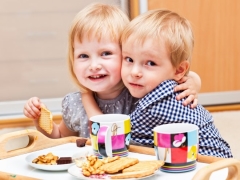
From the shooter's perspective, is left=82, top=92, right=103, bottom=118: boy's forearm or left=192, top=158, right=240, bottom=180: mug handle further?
left=82, top=92, right=103, bottom=118: boy's forearm

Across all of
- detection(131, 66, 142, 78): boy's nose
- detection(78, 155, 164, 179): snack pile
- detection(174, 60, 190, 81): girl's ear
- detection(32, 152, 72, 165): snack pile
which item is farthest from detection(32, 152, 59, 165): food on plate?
detection(174, 60, 190, 81): girl's ear

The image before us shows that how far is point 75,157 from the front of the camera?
1.02 metres

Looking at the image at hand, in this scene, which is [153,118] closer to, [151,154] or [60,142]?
[151,154]

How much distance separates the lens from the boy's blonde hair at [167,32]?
1188 mm

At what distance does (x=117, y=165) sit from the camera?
0.91 metres

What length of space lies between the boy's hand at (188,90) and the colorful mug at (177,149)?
0.28 meters

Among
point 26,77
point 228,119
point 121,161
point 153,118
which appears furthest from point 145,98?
point 26,77

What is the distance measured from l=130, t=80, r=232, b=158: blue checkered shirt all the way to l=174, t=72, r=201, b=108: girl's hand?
11mm

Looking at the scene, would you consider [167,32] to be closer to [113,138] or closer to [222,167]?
[113,138]

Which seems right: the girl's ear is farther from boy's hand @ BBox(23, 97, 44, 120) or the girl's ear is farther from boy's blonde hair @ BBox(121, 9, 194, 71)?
boy's hand @ BBox(23, 97, 44, 120)

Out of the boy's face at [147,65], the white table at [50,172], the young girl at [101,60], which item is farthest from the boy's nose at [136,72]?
the white table at [50,172]

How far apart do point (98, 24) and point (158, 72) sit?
0.23 metres

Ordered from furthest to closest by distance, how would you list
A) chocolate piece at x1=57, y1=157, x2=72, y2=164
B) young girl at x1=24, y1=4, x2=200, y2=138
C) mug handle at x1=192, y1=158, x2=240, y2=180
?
young girl at x1=24, y1=4, x2=200, y2=138, chocolate piece at x1=57, y1=157, x2=72, y2=164, mug handle at x1=192, y1=158, x2=240, y2=180

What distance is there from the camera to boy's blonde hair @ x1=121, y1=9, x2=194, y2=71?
3.90ft
